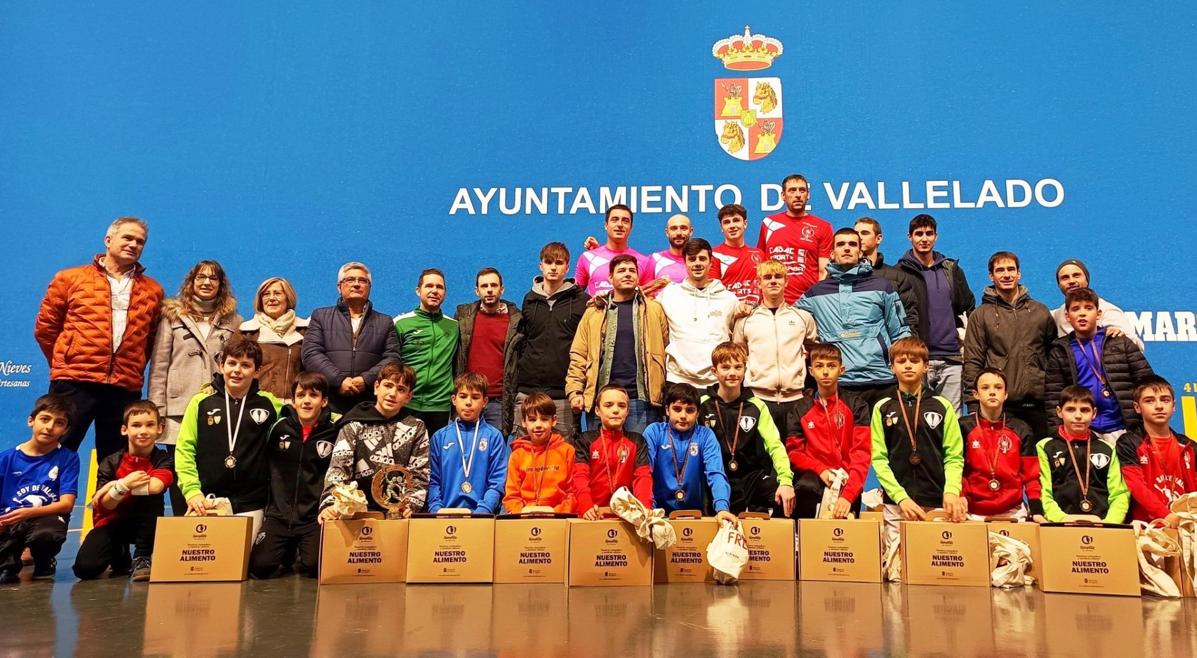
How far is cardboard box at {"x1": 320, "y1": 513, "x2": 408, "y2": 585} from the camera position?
3734mm

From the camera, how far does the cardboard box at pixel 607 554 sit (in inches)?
143

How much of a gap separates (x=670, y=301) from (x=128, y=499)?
10.4 ft

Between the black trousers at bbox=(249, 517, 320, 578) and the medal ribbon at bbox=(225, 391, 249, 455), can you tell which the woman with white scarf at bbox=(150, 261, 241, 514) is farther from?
the black trousers at bbox=(249, 517, 320, 578)

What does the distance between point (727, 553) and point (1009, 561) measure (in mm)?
1273

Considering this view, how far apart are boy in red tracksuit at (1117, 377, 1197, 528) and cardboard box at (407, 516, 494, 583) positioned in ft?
10.5

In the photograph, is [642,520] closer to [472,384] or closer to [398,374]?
[472,384]

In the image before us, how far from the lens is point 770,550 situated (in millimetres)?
3863

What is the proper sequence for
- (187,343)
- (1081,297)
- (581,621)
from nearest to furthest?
1. (581,621)
2. (1081,297)
3. (187,343)

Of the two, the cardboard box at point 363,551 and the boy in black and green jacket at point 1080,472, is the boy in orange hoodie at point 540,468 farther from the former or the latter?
the boy in black and green jacket at point 1080,472

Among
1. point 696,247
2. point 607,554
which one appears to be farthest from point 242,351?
point 696,247

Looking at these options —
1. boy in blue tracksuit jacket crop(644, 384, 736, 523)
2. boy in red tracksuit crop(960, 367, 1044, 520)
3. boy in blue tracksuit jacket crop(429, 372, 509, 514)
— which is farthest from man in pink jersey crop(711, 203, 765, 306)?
boy in blue tracksuit jacket crop(429, 372, 509, 514)

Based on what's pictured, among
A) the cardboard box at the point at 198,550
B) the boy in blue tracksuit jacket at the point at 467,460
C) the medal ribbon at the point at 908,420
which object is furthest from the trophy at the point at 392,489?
the medal ribbon at the point at 908,420

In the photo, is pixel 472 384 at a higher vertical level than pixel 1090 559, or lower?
higher

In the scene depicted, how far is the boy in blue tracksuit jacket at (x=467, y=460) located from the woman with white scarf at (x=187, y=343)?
151 centimetres
